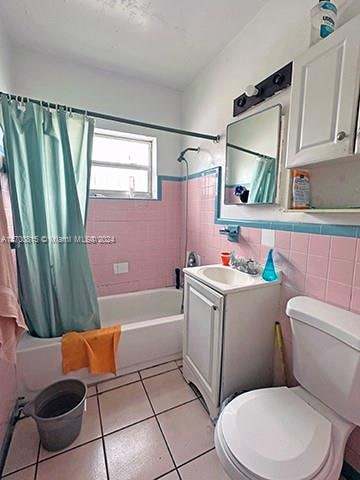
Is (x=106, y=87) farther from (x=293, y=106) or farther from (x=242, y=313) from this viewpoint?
(x=242, y=313)

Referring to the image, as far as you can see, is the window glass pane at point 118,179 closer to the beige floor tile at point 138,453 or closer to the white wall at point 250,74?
the white wall at point 250,74

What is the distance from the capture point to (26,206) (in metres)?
1.46

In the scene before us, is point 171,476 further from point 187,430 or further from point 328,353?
point 328,353

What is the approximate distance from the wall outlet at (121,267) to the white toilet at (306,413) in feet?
5.35

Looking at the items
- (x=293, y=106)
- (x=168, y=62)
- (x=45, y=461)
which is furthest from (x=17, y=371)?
(x=168, y=62)

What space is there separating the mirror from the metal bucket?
5.33ft

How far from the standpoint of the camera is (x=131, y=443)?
1222 mm

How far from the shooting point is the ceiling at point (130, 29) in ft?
4.60

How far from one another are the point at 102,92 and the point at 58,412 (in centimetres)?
250

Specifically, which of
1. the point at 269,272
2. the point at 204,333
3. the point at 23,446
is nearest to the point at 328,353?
the point at 269,272

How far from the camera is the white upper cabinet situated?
86 cm

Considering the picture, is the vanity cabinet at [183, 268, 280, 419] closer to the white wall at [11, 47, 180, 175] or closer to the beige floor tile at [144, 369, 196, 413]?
the beige floor tile at [144, 369, 196, 413]

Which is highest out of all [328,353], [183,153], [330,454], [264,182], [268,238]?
[183,153]

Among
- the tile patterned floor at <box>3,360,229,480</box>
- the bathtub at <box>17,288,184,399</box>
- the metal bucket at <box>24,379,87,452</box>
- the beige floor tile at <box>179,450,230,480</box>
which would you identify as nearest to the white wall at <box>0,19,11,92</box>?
the bathtub at <box>17,288,184,399</box>
